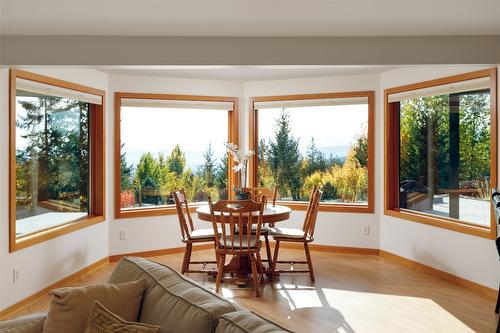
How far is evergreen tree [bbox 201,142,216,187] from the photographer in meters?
7.27

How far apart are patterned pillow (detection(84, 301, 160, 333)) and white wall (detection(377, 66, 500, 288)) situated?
3.91 m

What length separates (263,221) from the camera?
5.07 meters

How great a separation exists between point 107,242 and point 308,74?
10.8 feet

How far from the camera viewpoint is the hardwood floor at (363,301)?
160 inches

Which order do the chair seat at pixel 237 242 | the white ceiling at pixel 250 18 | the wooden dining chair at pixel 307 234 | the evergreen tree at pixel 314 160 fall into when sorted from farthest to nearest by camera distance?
the evergreen tree at pixel 314 160 < the wooden dining chair at pixel 307 234 < the chair seat at pixel 237 242 < the white ceiling at pixel 250 18

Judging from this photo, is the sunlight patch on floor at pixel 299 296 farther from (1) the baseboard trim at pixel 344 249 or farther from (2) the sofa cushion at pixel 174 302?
(2) the sofa cushion at pixel 174 302

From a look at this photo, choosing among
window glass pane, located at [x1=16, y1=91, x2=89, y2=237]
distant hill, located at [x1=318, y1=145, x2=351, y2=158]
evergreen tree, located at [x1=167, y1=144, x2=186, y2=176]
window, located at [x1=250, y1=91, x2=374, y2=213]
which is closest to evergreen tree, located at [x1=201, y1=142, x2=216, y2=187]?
evergreen tree, located at [x1=167, y1=144, x2=186, y2=176]

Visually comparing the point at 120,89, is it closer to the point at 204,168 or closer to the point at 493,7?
the point at 204,168

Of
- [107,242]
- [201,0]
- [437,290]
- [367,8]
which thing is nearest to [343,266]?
[437,290]

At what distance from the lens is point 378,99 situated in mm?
Answer: 6621

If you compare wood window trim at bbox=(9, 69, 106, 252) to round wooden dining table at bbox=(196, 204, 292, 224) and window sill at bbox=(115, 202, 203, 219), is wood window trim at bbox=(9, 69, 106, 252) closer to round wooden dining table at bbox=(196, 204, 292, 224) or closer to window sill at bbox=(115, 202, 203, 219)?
window sill at bbox=(115, 202, 203, 219)

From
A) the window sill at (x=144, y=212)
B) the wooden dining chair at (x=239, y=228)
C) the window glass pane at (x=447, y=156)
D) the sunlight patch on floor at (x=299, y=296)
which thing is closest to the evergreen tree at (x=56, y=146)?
the window sill at (x=144, y=212)

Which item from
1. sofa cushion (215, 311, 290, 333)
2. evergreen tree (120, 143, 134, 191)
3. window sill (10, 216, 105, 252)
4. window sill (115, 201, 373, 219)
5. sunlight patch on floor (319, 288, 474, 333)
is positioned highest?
evergreen tree (120, 143, 134, 191)

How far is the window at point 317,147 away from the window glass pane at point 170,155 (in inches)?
21.1
